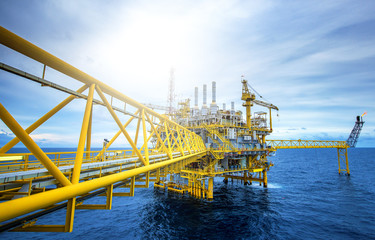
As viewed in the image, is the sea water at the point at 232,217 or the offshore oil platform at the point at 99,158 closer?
the offshore oil platform at the point at 99,158

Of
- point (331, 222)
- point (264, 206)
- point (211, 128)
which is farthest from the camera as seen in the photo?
point (211, 128)

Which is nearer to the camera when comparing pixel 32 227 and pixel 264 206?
pixel 32 227

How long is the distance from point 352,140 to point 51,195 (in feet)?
303

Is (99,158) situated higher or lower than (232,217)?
higher

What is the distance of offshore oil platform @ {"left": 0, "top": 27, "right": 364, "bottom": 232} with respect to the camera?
4.47m

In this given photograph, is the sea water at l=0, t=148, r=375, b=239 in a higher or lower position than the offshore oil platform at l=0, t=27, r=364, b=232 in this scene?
lower

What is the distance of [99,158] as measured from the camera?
533 inches

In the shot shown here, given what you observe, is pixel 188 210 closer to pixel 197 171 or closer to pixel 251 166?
pixel 197 171

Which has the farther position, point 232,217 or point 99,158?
point 232,217

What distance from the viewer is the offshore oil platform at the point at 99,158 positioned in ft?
14.7

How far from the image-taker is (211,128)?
138ft

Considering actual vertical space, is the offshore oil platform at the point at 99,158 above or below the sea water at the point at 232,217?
above

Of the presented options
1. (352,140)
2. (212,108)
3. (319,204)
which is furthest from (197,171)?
(352,140)

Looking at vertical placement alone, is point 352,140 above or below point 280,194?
above
